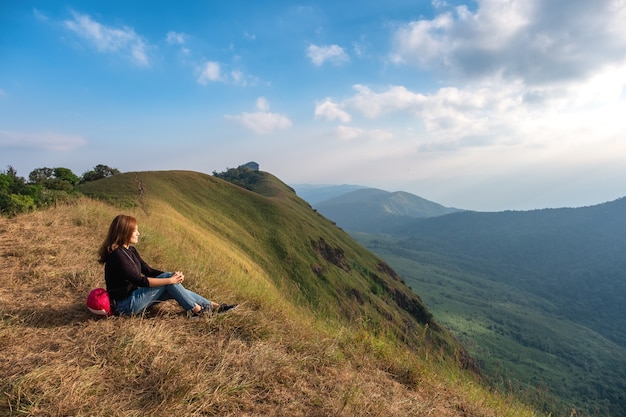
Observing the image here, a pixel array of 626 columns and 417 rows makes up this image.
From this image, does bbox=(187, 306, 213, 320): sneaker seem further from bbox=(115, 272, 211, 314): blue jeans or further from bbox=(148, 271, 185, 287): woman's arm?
bbox=(148, 271, 185, 287): woman's arm

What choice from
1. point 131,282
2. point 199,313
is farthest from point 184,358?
point 131,282

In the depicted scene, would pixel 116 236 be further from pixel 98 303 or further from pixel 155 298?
pixel 155 298

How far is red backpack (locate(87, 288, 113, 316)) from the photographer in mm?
6262

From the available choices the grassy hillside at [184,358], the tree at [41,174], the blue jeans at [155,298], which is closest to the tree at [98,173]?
the tree at [41,174]

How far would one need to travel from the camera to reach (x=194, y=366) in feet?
17.2

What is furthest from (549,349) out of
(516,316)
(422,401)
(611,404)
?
(422,401)

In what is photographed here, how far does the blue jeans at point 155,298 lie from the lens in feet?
21.8

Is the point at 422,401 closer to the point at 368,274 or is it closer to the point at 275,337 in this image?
the point at 275,337

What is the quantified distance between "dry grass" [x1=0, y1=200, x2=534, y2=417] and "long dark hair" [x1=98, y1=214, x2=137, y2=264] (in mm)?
1332

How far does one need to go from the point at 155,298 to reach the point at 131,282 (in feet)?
2.00

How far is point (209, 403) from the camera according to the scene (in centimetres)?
457

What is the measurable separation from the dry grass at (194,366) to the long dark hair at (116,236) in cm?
133

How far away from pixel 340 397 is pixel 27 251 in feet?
32.4

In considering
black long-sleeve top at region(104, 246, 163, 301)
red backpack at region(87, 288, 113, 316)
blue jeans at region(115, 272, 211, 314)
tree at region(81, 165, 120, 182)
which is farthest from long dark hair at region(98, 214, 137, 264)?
tree at region(81, 165, 120, 182)
